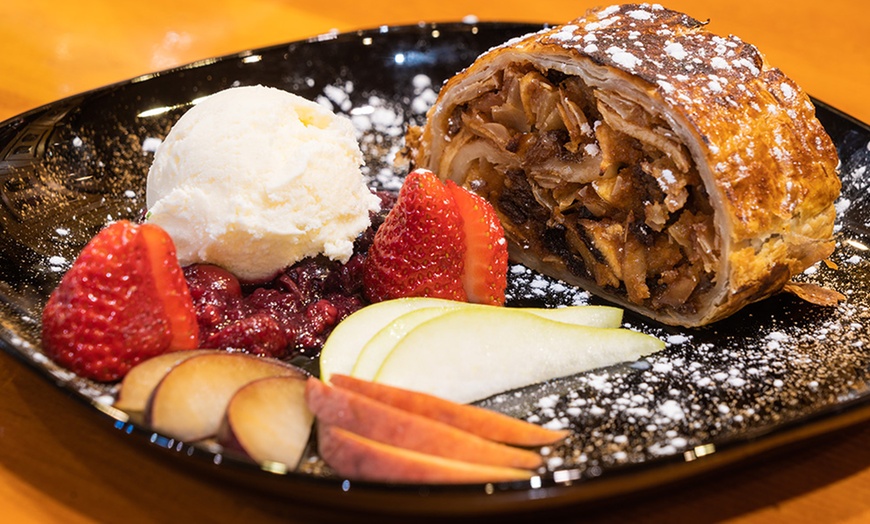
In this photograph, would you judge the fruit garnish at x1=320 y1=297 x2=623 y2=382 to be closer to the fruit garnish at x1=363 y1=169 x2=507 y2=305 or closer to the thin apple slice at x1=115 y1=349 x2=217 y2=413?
the fruit garnish at x1=363 y1=169 x2=507 y2=305

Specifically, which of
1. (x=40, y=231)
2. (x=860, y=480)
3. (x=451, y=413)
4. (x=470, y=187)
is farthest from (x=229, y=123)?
(x=860, y=480)

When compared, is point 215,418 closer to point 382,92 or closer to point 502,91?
point 502,91

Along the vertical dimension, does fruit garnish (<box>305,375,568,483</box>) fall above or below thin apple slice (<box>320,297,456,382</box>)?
below

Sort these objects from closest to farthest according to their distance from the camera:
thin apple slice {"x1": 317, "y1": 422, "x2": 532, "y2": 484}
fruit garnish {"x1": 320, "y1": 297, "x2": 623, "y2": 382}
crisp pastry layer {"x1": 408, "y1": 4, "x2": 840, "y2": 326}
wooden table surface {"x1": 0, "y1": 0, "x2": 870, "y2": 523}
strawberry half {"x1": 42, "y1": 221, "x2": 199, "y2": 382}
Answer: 1. thin apple slice {"x1": 317, "y1": 422, "x2": 532, "y2": 484}
2. wooden table surface {"x1": 0, "y1": 0, "x2": 870, "y2": 523}
3. strawberry half {"x1": 42, "y1": 221, "x2": 199, "y2": 382}
4. fruit garnish {"x1": 320, "y1": 297, "x2": 623, "y2": 382}
5. crisp pastry layer {"x1": 408, "y1": 4, "x2": 840, "y2": 326}

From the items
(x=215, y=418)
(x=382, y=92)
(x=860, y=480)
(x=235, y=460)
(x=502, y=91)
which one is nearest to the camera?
(x=235, y=460)

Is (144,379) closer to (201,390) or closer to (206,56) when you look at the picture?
(201,390)

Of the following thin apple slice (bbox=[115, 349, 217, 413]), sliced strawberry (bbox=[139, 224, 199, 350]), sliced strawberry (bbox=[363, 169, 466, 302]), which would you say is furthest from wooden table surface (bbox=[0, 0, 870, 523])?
sliced strawberry (bbox=[363, 169, 466, 302])
